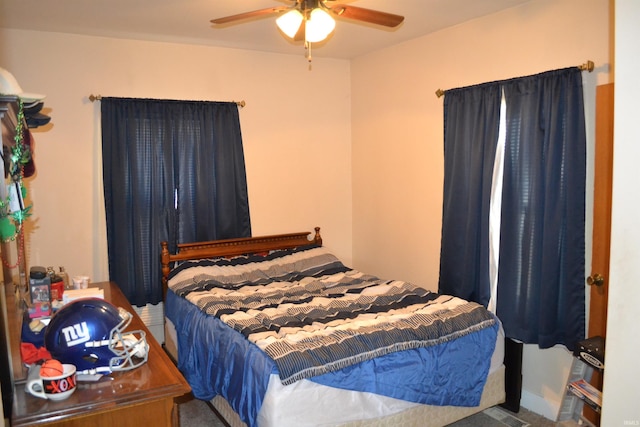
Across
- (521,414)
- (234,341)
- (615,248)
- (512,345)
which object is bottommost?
(521,414)

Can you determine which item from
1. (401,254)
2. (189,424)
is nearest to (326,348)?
(189,424)

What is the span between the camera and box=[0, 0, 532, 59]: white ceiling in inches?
116

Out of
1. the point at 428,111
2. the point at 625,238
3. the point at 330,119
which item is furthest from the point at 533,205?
the point at 330,119

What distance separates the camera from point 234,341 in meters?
2.56

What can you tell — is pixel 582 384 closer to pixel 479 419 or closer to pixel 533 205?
pixel 479 419

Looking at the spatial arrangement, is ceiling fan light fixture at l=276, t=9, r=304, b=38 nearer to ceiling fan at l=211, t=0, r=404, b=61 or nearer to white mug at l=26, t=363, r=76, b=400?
ceiling fan at l=211, t=0, r=404, b=61

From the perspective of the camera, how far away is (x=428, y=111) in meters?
3.79

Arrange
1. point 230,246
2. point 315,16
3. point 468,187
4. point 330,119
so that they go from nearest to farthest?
point 315,16 → point 468,187 → point 230,246 → point 330,119

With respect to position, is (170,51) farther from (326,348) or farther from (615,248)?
(615,248)

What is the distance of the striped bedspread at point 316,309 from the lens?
92.8 inches

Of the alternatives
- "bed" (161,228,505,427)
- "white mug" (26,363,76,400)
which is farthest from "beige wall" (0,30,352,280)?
"white mug" (26,363,76,400)

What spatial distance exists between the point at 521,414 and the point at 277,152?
2.84m

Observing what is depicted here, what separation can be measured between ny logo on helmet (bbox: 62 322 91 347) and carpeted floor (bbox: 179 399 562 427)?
4.87 ft

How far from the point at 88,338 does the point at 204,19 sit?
7.92 ft
